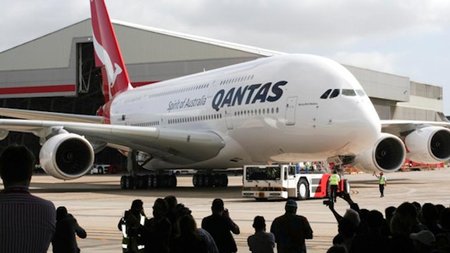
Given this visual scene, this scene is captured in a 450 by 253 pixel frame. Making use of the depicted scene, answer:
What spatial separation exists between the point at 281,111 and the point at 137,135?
18.0 ft

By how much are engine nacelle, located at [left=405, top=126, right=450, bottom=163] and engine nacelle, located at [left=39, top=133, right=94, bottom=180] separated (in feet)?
38.1

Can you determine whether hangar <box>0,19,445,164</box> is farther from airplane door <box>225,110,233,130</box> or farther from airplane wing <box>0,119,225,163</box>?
airplane door <box>225,110,233,130</box>

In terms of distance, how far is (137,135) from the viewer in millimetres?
23938

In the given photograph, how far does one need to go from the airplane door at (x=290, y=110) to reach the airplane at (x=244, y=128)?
3cm

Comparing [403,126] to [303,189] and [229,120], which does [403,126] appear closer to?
[229,120]

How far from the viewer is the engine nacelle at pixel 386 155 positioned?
77.0 ft

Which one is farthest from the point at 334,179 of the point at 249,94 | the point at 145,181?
the point at 145,181

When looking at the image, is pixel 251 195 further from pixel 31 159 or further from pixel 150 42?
→ pixel 150 42

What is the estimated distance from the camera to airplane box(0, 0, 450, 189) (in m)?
20.2

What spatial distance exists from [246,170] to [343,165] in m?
3.01

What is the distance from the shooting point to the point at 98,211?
659 inches

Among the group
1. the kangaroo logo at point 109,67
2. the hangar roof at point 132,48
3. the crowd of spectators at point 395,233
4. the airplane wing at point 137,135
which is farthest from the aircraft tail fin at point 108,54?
the crowd of spectators at point 395,233

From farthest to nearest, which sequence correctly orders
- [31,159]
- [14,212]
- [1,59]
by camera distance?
1. [1,59]
2. [31,159]
3. [14,212]

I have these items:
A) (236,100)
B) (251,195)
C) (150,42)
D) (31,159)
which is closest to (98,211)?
(251,195)
